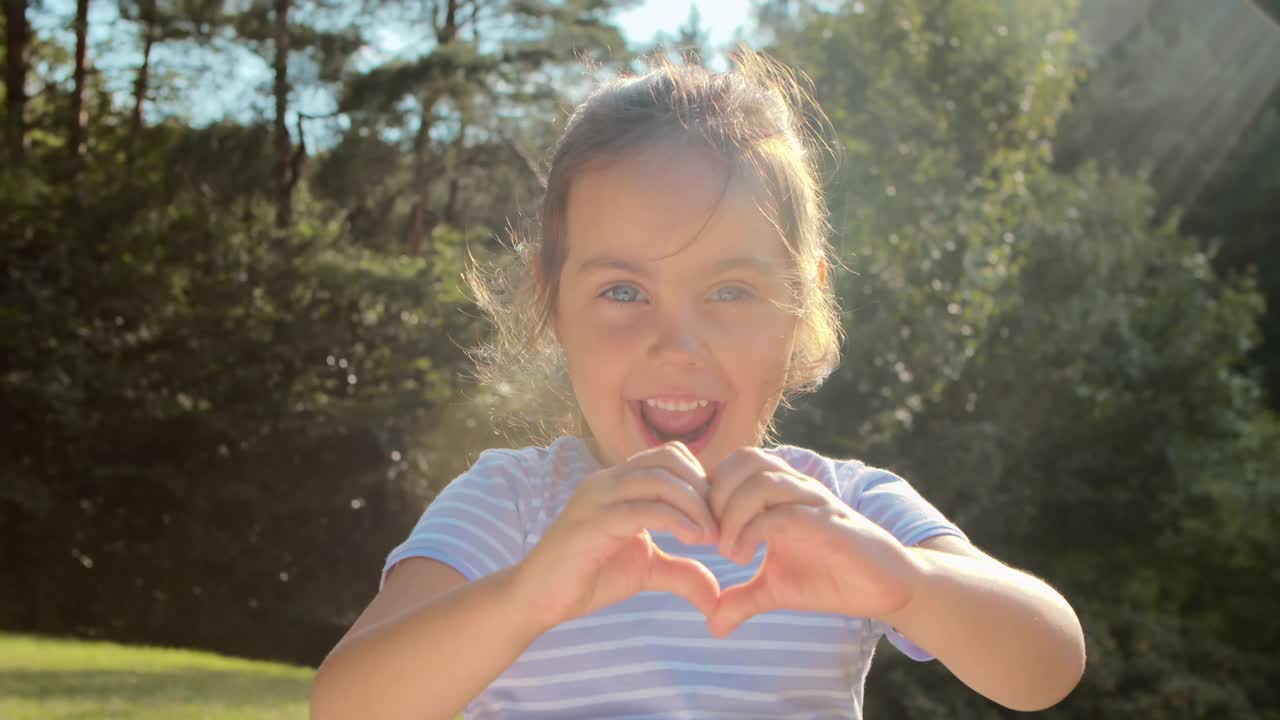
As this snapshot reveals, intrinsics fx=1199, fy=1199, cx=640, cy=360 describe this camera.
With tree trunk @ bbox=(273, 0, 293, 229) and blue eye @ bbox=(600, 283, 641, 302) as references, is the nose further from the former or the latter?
tree trunk @ bbox=(273, 0, 293, 229)

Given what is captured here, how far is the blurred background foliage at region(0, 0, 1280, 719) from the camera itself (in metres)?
11.6

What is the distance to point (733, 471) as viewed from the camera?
4.85ft

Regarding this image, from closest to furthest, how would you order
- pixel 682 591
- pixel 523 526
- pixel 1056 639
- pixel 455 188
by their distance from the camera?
pixel 682 591
pixel 1056 639
pixel 523 526
pixel 455 188

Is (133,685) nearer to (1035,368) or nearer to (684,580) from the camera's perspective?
(684,580)

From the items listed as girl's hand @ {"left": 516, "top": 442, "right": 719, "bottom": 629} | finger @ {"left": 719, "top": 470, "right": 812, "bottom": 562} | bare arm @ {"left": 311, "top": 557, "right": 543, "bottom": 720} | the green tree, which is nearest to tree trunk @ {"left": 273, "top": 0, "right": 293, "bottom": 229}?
the green tree

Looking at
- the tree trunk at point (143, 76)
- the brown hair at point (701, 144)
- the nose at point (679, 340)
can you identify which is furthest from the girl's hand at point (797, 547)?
the tree trunk at point (143, 76)

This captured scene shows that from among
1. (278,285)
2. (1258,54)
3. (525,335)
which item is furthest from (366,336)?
(1258,54)

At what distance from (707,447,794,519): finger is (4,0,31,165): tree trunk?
52.8ft

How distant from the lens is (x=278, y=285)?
1477 centimetres

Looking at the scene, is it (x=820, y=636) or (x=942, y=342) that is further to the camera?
(x=942, y=342)

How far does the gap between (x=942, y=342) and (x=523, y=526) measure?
9617 mm

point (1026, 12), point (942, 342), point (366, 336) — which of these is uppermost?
point (1026, 12)

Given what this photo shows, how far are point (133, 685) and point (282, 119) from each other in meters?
10.7

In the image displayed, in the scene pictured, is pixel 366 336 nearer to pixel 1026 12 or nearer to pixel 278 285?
pixel 278 285
